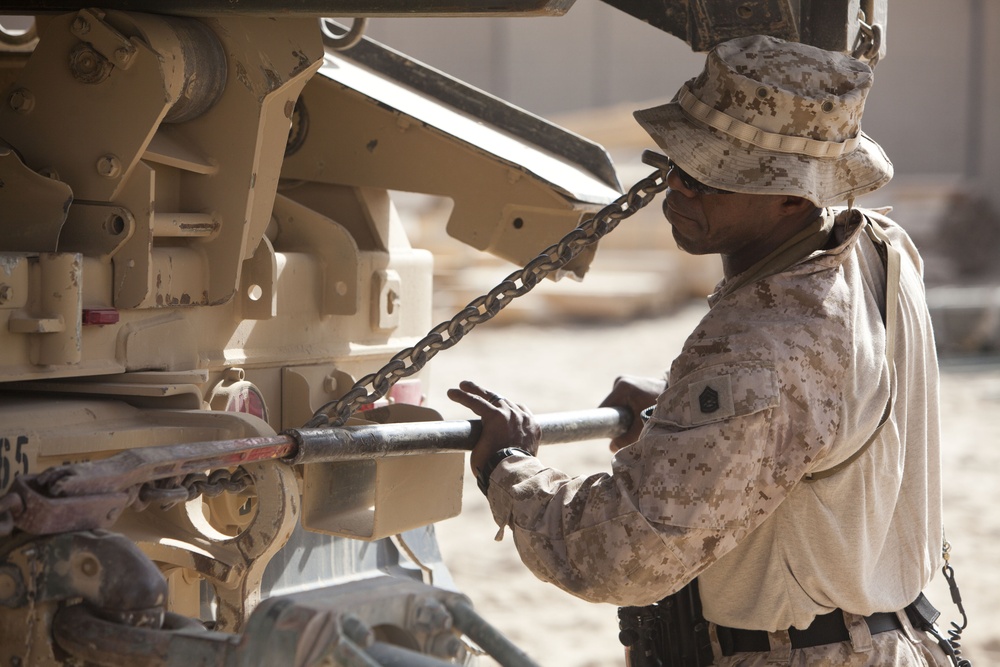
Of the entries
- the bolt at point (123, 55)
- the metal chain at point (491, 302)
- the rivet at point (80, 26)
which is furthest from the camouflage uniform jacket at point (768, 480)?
the rivet at point (80, 26)

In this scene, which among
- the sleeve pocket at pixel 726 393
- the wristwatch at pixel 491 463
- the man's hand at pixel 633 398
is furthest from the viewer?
the man's hand at pixel 633 398

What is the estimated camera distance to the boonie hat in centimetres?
242

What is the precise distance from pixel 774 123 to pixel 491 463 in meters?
0.87

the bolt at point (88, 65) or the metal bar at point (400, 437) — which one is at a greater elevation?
the bolt at point (88, 65)

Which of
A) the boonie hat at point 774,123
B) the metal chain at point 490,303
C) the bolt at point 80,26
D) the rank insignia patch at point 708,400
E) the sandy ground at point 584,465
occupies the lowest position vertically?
the sandy ground at point 584,465

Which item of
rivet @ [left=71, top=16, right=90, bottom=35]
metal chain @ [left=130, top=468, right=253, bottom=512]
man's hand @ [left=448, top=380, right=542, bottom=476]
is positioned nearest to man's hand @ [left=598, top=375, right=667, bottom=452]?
man's hand @ [left=448, top=380, right=542, bottom=476]

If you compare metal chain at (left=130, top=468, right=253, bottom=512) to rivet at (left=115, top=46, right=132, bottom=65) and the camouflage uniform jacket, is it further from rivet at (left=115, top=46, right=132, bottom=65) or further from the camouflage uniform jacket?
rivet at (left=115, top=46, right=132, bottom=65)

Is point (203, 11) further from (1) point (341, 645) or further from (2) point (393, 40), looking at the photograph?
(2) point (393, 40)

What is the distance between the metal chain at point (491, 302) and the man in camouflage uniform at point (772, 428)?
21 cm

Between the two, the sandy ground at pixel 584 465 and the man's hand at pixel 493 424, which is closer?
the man's hand at pixel 493 424

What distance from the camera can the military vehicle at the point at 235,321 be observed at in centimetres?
201

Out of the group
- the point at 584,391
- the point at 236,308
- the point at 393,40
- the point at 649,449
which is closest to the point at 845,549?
the point at 649,449

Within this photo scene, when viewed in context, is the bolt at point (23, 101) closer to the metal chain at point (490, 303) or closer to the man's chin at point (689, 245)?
the metal chain at point (490, 303)

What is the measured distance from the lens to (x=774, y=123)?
7.96ft
